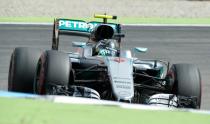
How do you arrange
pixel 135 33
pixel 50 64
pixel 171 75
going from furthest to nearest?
pixel 135 33 → pixel 171 75 → pixel 50 64

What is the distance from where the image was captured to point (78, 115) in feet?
19.5

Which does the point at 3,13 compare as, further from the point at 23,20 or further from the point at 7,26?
the point at 7,26

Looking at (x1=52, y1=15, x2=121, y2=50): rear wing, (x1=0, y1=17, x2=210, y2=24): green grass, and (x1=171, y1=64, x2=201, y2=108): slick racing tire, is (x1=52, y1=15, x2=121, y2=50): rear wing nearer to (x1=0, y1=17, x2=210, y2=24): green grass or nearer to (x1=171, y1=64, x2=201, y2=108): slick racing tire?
(x1=171, y1=64, x2=201, y2=108): slick racing tire

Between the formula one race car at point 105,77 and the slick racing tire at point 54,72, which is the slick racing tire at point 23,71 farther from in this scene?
the slick racing tire at point 54,72

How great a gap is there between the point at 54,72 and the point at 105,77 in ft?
2.55

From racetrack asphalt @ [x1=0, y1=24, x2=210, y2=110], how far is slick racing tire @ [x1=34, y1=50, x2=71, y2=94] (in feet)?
13.7

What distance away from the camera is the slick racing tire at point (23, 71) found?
865 centimetres

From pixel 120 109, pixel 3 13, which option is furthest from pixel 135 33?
pixel 120 109

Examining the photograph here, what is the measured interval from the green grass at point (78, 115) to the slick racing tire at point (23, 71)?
2.53m

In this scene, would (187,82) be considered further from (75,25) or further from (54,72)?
(75,25)

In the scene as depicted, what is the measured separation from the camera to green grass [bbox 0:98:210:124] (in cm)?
579

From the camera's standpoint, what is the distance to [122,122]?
5875 millimetres

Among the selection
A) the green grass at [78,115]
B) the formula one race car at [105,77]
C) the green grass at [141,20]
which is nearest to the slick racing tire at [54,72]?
the formula one race car at [105,77]

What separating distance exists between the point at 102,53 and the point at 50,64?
1.47 meters
